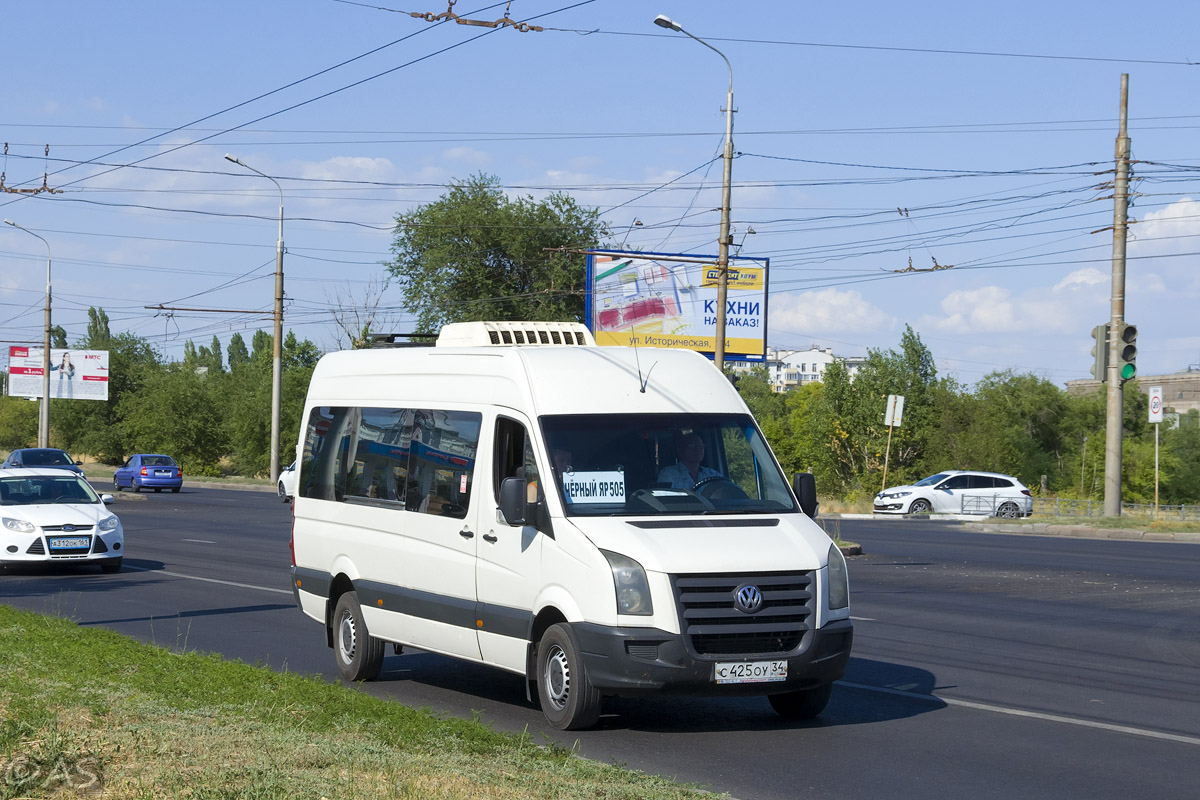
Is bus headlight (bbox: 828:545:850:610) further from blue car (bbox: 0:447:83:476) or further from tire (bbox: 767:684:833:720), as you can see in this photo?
blue car (bbox: 0:447:83:476)

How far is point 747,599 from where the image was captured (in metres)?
7.79


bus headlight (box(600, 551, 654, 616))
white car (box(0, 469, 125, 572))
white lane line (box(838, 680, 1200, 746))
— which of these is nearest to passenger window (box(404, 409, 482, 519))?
bus headlight (box(600, 551, 654, 616))

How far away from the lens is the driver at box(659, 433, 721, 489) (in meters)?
8.68

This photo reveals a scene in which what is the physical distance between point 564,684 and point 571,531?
0.94 metres

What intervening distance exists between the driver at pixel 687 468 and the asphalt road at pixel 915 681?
60.6 inches

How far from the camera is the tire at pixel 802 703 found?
8.47 meters

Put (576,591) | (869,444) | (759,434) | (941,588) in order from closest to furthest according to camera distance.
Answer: (576,591)
(759,434)
(941,588)
(869,444)

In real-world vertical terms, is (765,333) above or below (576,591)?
above

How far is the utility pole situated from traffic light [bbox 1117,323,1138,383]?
3 cm

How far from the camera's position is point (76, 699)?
26.0 feet

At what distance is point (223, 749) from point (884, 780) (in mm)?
3340

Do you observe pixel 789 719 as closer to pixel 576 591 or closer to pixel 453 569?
pixel 576 591

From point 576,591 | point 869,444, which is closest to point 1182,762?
point 576,591

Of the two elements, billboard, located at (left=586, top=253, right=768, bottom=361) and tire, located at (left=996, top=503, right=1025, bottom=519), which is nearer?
tire, located at (left=996, top=503, right=1025, bottom=519)
